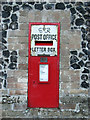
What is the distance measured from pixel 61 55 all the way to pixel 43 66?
493 mm

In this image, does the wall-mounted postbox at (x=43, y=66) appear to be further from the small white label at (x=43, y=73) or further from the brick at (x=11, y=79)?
the brick at (x=11, y=79)

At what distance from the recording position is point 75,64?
3965mm

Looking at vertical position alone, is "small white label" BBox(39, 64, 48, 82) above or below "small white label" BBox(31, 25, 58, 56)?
below

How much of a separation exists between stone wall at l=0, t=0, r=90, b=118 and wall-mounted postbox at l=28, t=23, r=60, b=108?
108mm

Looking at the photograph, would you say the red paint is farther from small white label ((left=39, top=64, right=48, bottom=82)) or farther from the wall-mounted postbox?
small white label ((left=39, top=64, right=48, bottom=82))

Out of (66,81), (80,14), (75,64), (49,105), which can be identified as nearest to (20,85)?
(49,105)

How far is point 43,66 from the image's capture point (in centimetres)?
387

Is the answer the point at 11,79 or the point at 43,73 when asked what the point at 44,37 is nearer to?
the point at 43,73

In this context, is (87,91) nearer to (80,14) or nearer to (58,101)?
(58,101)

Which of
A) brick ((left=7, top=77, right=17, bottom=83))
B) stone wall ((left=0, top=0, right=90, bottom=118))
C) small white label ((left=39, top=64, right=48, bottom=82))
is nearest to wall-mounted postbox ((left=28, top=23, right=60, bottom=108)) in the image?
small white label ((left=39, top=64, right=48, bottom=82))

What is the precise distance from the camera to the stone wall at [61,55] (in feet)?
12.9

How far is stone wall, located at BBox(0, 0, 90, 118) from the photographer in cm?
394

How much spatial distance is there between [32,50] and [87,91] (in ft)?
5.19

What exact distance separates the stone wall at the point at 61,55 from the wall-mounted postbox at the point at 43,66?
0.11 m
